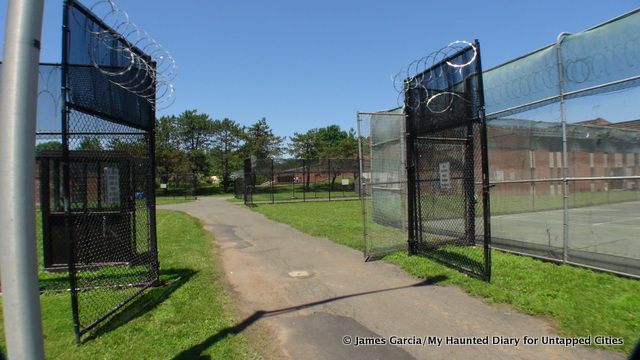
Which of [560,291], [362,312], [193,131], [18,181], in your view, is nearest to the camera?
[18,181]

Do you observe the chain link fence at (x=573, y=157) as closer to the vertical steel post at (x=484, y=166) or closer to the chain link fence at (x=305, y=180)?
the vertical steel post at (x=484, y=166)

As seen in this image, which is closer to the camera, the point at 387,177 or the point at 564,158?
the point at 564,158

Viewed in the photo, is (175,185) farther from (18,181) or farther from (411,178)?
(18,181)

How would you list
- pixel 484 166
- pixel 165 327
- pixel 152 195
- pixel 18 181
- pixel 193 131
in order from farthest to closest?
1. pixel 193 131
2. pixel 152 195
3. pixel 484 166
4. pixel 165 327
5. pixel 18 181

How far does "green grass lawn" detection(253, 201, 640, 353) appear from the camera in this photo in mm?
4781

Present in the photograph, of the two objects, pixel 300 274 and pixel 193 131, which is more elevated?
pixel 193 131

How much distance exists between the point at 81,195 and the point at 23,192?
4.94m

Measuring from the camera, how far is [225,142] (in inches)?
2352

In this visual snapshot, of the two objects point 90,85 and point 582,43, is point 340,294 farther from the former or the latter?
point 582,43

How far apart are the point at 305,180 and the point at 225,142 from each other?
26.3 m

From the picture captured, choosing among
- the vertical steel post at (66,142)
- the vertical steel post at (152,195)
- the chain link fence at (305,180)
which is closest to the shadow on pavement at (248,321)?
the vertical steel post at (66,142)

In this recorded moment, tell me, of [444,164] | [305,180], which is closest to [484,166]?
[444,164]

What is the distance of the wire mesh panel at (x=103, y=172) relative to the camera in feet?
15.8

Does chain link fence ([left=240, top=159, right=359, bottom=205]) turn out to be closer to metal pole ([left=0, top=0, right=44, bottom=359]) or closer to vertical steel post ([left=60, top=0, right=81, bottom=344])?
vertical steel post ([left=60, top=0, right=81, bottom=344])
